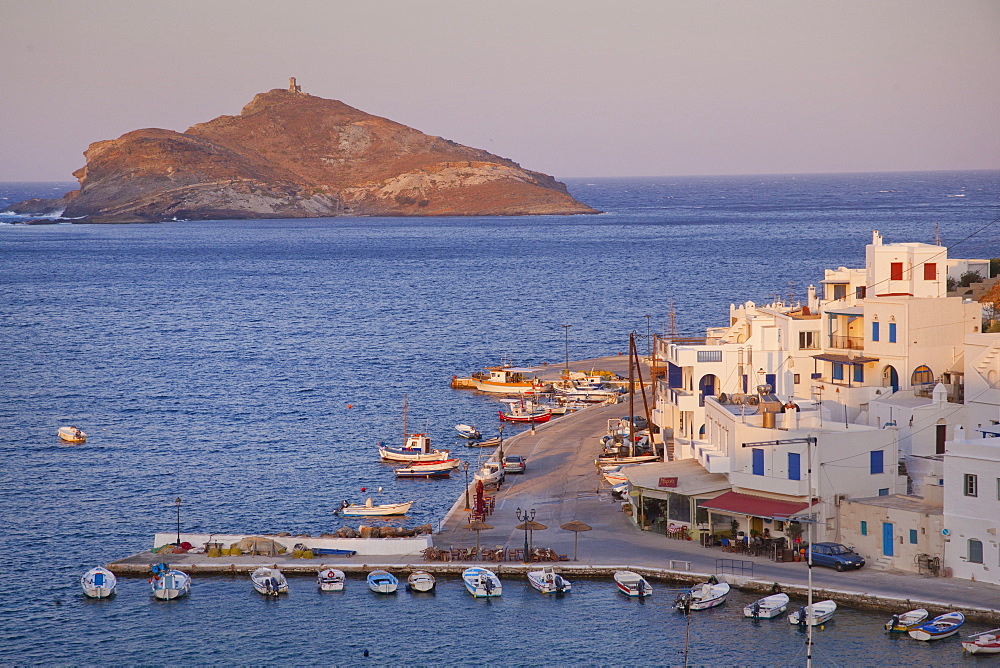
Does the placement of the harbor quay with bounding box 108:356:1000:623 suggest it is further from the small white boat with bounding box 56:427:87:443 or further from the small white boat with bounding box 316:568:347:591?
the small white boat with bounding box 56:427:87:443

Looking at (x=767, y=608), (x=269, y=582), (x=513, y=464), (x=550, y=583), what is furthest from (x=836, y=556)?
(x=513, y=464)

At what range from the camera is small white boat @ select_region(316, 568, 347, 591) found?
35.1 metres

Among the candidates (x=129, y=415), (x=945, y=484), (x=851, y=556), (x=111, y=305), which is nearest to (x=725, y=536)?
(x=851, y=556)

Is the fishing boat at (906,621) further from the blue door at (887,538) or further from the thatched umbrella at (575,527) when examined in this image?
the thatched umbrella at (575,527)

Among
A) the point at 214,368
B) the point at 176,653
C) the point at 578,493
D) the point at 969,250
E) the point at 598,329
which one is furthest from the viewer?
the point at 969,250

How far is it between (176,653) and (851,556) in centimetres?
1906

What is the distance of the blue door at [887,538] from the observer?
33.8 meters

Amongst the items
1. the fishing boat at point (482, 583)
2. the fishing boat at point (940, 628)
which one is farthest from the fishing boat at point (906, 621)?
the fishing boat at point (482, 583)

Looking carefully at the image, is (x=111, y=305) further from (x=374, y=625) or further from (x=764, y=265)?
(x=374, y=625)

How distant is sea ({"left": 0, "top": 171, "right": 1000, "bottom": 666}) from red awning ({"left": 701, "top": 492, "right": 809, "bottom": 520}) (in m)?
3.49

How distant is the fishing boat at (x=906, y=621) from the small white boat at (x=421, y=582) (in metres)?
12.9

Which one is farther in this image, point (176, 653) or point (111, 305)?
point (111, 305)

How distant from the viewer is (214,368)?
87.8 metres

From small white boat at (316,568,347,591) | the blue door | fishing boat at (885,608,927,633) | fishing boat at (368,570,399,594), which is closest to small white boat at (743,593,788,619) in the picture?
fishing boat at (885,608,927,633)
